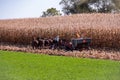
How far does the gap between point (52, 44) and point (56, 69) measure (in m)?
7.47

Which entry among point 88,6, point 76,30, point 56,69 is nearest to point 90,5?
point 88,6

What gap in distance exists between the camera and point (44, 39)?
22688 mm

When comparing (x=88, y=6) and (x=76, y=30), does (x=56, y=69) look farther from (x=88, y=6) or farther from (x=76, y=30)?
(x=88, y=6)

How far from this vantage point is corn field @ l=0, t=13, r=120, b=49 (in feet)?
69.0

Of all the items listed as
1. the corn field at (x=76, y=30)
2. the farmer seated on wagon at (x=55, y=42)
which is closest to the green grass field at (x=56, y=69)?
the farmer seated on wagon at (x=55, y=42)

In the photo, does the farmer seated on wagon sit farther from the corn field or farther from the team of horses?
the corn field

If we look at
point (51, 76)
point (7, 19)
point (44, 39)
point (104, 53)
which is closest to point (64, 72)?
point (51, 76)

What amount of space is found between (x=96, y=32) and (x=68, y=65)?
6799mm

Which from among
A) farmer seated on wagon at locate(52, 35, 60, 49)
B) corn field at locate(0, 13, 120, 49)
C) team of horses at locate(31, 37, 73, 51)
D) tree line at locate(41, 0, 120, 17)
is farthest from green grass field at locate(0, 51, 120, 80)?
tree line at locate(41, 0, 120, 17)

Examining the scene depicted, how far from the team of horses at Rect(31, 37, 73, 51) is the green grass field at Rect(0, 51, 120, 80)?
364 cm

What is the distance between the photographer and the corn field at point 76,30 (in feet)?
69.0

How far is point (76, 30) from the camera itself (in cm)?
2228

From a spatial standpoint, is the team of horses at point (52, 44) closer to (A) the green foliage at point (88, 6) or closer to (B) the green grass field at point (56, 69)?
(B) the green grass field at point (56, 69)

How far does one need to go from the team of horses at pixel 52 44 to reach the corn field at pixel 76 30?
100 centimetres
